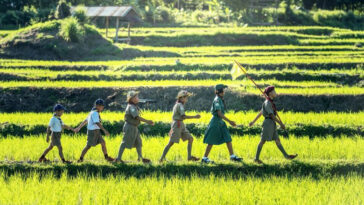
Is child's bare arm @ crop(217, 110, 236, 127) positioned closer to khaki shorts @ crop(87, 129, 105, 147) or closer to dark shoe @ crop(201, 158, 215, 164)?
dark shoe @ crop(201, 158, 215, 164)

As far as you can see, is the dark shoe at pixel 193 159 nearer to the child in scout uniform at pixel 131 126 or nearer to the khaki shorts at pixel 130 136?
the child in scout uniform at pixel 131 126

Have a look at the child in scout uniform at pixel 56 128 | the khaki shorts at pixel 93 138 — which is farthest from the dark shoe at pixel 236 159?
the child in scout uniform at pixel 56 128

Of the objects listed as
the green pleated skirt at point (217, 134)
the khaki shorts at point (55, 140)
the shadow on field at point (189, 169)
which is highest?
the green pleated skirt at point (217, 134)

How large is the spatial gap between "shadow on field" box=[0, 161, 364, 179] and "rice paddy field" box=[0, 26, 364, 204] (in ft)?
0.05

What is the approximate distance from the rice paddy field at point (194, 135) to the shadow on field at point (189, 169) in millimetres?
16

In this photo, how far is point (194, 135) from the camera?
10078 millimetres

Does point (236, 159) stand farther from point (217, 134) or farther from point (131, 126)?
point (131, 126)

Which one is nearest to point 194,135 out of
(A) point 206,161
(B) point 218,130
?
(B) point 218,130

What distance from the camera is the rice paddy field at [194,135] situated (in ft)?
19.7

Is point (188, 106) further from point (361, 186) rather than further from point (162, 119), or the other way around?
point (361, 186)

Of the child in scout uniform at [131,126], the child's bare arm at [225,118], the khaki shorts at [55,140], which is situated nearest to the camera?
the child's bare arm at [225,118]

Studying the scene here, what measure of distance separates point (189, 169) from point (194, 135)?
2921 mm

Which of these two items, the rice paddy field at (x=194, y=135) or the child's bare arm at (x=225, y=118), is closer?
the rice paddy field at (x=194, y=135)

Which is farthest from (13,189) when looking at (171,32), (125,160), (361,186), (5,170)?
(171,32)
